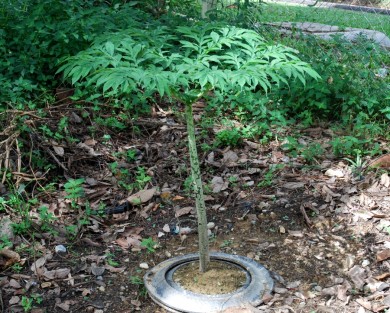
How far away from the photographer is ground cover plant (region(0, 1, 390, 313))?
3.33 metres

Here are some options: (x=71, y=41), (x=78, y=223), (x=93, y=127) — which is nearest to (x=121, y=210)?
(x=78, y=223)

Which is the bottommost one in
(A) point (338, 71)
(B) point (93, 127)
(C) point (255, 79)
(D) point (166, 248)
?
A: (D) point (166, 248)

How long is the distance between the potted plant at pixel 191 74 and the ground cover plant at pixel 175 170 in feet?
0.06

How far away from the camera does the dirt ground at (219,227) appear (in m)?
3.41

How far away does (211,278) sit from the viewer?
3.44 metres

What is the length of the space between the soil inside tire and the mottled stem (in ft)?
0.20

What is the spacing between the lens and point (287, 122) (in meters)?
5.39

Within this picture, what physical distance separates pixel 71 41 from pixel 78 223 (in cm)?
203

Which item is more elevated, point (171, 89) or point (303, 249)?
point (171, 89)

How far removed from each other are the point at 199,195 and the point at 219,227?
0.87 metres

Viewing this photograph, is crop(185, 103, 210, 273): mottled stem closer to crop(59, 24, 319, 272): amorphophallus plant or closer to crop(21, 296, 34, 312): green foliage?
crop(59, 24, 319, 272): amorphophallus plant

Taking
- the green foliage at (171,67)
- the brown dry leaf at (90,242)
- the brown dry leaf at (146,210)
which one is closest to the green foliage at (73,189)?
the brown dry leaf at (90,242)

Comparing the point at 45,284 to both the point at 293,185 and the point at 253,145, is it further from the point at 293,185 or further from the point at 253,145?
the point at 253,145

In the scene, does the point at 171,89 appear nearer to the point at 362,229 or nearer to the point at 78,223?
the point at 78,223
